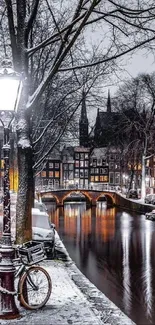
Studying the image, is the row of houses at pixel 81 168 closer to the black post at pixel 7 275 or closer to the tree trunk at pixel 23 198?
the tree trunk at pixel 23 198

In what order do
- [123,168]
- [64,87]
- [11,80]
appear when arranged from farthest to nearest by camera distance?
[123,168], [64,87], [11,80]

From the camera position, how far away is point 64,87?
2434 centimetres

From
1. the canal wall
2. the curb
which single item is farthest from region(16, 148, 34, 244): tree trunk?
the canal wall

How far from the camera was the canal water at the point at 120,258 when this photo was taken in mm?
17391

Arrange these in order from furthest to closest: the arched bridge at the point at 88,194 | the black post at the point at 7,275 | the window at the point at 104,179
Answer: the window at the point at 104,179, the arched bridge at the point at 88,194, the black post at the point at 7,275

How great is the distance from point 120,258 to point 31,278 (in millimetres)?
18357

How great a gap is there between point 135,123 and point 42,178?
162ft

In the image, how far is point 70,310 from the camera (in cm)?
941

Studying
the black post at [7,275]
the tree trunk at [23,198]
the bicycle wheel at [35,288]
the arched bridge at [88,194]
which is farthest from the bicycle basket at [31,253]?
the arched bridge at [88,194]

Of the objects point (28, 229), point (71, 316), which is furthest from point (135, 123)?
point (71, 316)

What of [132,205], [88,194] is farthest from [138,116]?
[88,194]

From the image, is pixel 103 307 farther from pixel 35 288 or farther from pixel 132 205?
pixel 132 205

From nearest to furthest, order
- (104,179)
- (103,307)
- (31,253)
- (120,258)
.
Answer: (31,253) < (103,307) < (120,258) < (104,179)

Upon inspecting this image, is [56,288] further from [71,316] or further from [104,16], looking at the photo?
[104,16]
